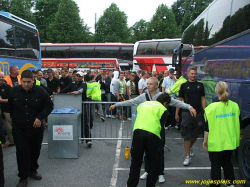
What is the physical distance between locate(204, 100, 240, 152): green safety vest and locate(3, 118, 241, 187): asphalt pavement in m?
1.12

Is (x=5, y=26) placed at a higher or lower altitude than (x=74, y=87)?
higher

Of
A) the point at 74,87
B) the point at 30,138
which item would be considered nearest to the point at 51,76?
the point at 74,87

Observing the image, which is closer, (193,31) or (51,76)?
(193,31)

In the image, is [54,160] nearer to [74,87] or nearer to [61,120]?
[61,120]

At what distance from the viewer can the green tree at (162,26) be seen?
1655 inches

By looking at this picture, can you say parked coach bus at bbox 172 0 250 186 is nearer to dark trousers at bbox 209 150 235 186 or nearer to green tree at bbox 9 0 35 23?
dark trousers at bbox 209 150 235 186

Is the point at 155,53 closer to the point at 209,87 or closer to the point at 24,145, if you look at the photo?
the point at 209,87

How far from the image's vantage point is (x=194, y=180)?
459cm

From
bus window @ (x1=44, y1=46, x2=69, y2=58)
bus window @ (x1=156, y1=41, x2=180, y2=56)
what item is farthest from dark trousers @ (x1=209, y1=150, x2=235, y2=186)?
bus window @ (x1=44, y1=46, x2=69, y2=58)

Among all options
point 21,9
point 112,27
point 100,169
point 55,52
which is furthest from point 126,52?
point 100,169

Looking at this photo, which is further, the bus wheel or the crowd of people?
the bus wheel

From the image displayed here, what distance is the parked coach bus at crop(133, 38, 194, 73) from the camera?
82.0ft

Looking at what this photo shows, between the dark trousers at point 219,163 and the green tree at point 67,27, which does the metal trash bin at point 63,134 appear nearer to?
the dark trousers at point 219,163

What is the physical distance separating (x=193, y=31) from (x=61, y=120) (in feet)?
20.0
